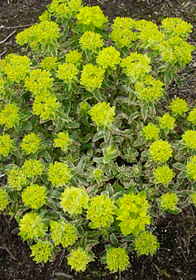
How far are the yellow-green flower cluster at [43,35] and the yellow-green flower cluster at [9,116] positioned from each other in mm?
753

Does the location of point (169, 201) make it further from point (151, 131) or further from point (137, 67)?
point (137, 67)

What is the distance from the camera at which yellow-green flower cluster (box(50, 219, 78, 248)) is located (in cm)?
254

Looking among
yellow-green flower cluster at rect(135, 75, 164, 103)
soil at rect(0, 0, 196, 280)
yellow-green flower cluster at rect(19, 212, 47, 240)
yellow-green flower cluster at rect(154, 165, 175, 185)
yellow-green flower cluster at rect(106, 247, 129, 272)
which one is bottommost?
soil at rect(0, 0, 196, 280)

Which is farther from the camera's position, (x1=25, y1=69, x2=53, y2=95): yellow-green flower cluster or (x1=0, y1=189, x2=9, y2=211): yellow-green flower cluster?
(x1=0, y1=189, x2=9, y2=211): yellow-green flower cluster

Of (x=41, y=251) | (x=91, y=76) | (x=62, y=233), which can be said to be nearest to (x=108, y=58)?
(x=91, y=76)

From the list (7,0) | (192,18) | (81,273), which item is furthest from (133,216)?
(7,0)

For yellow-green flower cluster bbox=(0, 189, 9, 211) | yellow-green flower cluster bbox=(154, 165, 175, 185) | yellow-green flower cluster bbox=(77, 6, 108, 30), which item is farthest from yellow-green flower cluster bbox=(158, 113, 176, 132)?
yellow-green flower cluster bbox=(0, 189, 9, 211)

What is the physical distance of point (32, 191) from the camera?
8.60ft

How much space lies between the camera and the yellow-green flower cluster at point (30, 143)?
2.87 m

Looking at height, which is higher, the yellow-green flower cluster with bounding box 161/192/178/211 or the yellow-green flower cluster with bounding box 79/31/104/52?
the yellow-green flower cluster with bounding box 79/31/104/52

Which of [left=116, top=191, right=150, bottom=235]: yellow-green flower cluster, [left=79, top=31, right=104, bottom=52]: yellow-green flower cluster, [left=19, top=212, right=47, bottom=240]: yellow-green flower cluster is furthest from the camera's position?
[left=79, top=31, right=104, bottom=52]: yellow-green flower cluster

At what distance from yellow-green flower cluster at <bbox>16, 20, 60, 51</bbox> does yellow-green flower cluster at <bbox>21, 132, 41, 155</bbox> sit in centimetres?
99

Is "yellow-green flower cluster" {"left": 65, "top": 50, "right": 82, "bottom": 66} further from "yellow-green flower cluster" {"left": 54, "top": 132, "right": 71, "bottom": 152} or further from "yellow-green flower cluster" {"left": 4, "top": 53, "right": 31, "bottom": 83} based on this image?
"yellow-green flower cluster" {"left": 54, "top": 132, "right": 71, "bottom": 152}

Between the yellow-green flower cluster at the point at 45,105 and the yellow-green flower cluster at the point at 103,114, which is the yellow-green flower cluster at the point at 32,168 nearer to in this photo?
the yellow-green flower cluster at the point at 45,105
